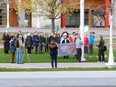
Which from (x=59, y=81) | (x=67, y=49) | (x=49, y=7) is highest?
(x=49, y=7)

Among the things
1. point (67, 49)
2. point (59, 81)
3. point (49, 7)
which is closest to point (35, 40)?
point (67, 49)

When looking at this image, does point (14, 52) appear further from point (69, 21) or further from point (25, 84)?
point (69, 21)

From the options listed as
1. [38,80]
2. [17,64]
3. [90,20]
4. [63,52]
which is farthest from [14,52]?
[90,20]

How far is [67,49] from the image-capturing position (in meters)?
28.8

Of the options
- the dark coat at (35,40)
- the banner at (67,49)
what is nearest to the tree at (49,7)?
the dark coat at (35,40)

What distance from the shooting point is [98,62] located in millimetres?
27109

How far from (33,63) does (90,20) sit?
58.2 meters

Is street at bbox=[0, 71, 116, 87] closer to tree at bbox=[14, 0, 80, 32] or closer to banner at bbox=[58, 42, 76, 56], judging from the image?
banner at bbox=[58, 42, 76, 56]

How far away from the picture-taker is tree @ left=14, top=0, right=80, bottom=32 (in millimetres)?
39156

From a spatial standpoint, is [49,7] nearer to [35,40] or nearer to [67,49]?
[35,40]

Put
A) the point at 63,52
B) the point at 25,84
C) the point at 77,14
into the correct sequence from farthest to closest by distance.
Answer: the point at 77,14 < the point at 63,52 < the point at 25,84

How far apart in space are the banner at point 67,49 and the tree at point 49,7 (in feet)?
32.6

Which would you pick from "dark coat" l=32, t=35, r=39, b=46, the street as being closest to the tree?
"dark coat" l=32, t=35, r=39, b=46

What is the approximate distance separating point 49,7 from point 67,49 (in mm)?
11349
